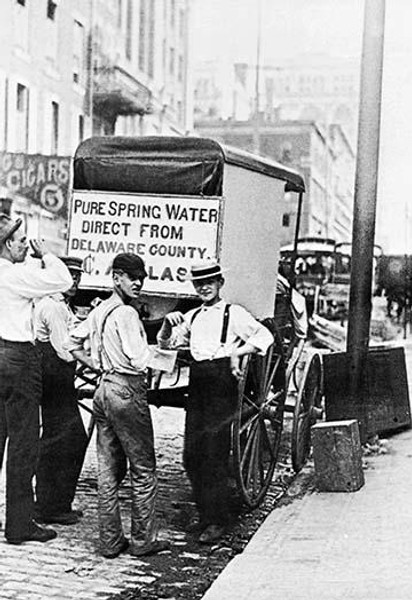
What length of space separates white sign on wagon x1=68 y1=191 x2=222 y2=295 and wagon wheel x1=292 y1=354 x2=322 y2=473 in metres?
1.74

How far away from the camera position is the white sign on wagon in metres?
7.68

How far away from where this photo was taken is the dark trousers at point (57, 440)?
23.7 feet

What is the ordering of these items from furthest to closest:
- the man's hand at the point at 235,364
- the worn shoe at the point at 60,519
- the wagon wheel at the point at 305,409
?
the wagon wheel at the point at 305,409, the worn shoe at the point at 60,519, the man's hand at the point at 235,364

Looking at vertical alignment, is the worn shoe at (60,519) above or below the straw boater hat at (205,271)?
below

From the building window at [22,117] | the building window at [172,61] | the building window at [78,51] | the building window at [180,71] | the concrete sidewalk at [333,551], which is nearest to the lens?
the concrete sidewalk at [333,551]

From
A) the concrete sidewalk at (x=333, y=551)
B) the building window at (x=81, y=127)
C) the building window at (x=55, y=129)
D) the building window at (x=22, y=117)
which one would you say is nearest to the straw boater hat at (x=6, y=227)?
the concrete sidewalk at (x=333, y=551)

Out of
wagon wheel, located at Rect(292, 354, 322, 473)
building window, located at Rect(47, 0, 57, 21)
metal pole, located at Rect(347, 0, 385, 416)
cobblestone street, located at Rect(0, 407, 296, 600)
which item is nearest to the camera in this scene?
cobblestone street, located at Rect(0, 407, 296, 600)

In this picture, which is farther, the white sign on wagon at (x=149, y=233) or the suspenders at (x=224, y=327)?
the white sign on wagon at (x=149, y=233)

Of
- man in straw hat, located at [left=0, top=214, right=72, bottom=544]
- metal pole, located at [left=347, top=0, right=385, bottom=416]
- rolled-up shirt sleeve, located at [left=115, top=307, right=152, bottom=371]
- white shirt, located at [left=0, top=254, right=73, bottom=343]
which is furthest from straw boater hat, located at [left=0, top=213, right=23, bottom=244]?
metal pole, located at [left=347, top=0, right=385, bottom=416]

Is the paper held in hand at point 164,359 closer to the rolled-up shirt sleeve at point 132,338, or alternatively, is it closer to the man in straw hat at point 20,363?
the rolled-up shirt sleeve at point 132,338

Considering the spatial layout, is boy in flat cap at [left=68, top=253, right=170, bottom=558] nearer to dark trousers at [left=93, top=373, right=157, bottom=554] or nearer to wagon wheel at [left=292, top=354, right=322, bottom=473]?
dark trousers at [left=93, top=373, right=157, bottom=554]

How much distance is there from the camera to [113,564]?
20.7ft

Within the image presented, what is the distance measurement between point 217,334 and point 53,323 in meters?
1.09

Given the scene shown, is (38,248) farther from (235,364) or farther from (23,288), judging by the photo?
(235,364)
